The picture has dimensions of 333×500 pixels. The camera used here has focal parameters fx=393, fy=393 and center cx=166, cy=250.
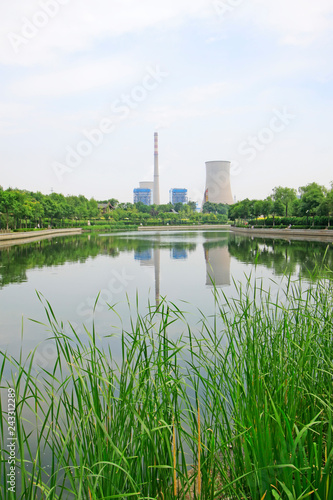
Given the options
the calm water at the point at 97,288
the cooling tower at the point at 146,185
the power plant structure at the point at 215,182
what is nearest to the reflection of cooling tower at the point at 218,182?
the power plant structure at the point at 215,182

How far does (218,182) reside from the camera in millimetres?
72500

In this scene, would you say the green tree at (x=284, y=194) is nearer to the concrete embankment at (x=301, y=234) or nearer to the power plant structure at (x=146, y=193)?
the concrete embankment at (x=301, y=234)

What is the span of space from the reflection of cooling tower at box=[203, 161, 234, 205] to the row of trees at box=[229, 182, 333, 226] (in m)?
13.7

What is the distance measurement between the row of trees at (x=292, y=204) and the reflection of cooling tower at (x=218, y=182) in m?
13.7

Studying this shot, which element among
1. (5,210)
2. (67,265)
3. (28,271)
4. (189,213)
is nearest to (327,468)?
(28,271)

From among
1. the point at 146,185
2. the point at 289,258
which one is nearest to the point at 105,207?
the point at 146,185

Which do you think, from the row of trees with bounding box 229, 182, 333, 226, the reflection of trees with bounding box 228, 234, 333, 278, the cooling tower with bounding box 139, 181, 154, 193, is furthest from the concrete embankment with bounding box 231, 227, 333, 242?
the cooling tower with bounding box 139, 181, 154, 193

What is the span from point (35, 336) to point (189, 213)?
75812 millimetres

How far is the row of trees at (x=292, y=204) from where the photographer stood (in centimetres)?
2803

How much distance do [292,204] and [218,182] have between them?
32323 millimetres

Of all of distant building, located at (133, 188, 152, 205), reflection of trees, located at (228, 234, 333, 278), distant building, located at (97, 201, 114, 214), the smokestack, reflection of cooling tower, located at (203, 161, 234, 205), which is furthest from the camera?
distant building, located at (133, 188, 152, 205)

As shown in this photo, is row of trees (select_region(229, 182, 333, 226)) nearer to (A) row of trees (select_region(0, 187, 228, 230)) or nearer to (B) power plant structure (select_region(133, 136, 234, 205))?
(B) power plant structure (select_region(133, 136, 234, 205))

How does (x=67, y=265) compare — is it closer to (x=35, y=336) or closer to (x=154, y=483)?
(x=35, y=336)

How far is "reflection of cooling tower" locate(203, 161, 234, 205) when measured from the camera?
67.8m
